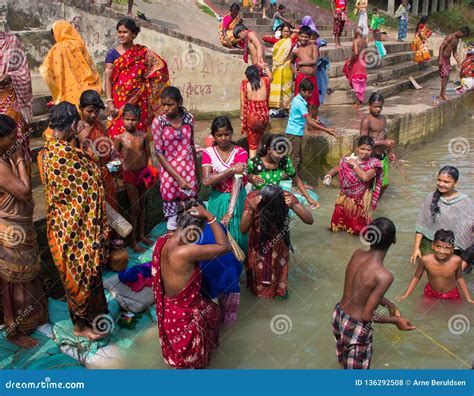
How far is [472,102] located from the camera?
1412cm

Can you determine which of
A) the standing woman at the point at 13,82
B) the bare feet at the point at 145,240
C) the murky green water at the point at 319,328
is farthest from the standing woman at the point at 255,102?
the standing woman at the point at 13,82

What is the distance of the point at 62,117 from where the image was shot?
4074mm

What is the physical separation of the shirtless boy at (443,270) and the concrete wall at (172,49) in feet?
17.1

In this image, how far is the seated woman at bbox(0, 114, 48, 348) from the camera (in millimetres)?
3988

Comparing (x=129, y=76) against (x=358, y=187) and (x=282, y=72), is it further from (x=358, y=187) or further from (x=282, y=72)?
(x=282, y=72)

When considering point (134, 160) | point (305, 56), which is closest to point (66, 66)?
point (134, 160)

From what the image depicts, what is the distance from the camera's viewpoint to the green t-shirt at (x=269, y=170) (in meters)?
5.26

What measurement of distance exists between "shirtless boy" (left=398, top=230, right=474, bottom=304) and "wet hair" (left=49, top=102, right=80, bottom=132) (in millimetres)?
3244

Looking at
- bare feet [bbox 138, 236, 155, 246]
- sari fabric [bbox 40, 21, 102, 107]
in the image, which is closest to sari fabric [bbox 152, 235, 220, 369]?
bare feet [bbox 138, 236, 155, 246]

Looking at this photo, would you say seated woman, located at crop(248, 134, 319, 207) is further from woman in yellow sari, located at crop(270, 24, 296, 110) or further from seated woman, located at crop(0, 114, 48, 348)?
woman in yellow sari, located at crop(270, 24, 296, 110)

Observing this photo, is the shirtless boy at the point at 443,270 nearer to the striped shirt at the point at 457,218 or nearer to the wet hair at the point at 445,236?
the wet hair at the point at 445,236

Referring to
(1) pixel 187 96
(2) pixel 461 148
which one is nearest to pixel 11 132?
(1) pixel 187 96

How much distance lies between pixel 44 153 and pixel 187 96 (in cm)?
541

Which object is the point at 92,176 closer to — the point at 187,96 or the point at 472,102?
the point at 187,96
